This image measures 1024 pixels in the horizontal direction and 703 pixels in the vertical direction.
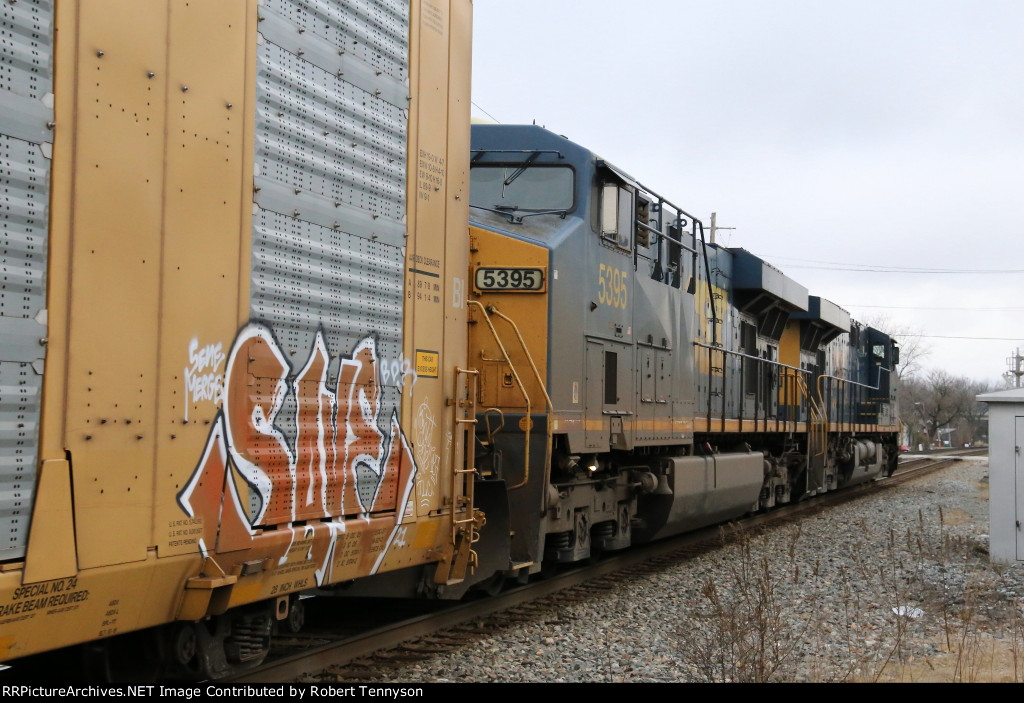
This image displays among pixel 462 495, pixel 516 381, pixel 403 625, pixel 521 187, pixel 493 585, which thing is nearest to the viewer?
pixel 462 495

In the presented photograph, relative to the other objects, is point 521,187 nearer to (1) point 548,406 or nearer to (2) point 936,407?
(1) point 548,406

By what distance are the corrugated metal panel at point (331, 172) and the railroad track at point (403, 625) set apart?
1.83m

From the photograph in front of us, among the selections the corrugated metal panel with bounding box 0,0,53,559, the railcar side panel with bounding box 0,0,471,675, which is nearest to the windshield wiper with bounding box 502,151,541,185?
the railcar side panel with bounding box 0,0,471,675

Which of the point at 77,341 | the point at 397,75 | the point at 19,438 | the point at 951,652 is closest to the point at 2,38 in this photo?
the point at 77,341

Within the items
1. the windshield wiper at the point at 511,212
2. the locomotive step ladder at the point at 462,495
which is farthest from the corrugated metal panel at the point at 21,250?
the windshield wiper at the point at 511,212

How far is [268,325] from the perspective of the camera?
4.62 meters

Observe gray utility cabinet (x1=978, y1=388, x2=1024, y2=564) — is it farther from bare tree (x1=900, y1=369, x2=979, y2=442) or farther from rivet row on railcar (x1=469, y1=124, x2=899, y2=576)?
bare tree (x1=900, y1=369, x2=979, y2=442)

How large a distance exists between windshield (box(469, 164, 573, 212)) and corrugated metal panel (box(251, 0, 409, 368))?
2.85m

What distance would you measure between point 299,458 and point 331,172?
59.1 inches

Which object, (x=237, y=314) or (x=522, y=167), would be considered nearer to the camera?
(x=237, y=314)

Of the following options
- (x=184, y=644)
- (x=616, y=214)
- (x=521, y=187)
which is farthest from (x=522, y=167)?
(x=184, y=644)

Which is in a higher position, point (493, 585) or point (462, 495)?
point (462, 495)

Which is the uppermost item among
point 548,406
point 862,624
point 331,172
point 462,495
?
point 331,172

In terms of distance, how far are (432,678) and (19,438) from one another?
3083 millimetres
